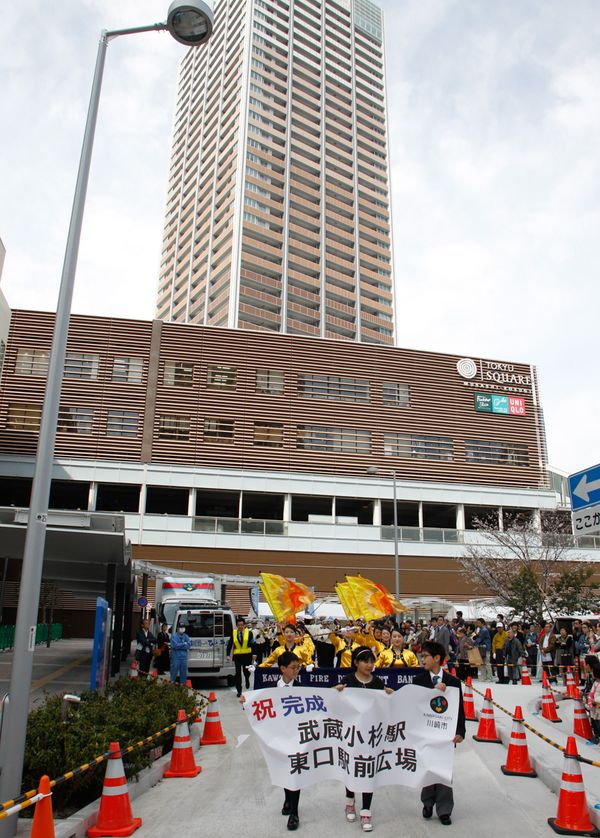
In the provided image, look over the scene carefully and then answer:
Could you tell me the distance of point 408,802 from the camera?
7938 millimetres

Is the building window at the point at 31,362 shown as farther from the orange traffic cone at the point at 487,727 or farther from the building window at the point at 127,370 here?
the orange traffic cone at the point at 487,727

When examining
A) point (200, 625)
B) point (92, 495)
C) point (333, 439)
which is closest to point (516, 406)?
point (333, 439)

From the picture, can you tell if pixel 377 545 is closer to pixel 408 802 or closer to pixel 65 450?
pixel 65 450

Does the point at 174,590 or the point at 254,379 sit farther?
the point at 254,379

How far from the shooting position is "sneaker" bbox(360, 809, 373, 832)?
675cm

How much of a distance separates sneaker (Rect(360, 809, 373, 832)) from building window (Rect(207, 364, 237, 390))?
1584 inches

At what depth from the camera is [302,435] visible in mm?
46688

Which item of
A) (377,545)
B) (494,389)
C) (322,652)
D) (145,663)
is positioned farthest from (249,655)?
(494,389)

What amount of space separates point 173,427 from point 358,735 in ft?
127

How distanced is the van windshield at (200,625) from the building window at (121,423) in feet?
84.9

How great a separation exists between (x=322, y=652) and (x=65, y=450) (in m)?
30.1

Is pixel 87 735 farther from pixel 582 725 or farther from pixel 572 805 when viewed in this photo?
pixel 582 725

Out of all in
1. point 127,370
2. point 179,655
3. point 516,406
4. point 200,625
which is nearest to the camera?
point 179,655

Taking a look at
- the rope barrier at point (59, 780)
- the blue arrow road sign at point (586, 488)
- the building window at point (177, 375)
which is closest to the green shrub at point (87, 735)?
the rope barrier at point (59, 780)
